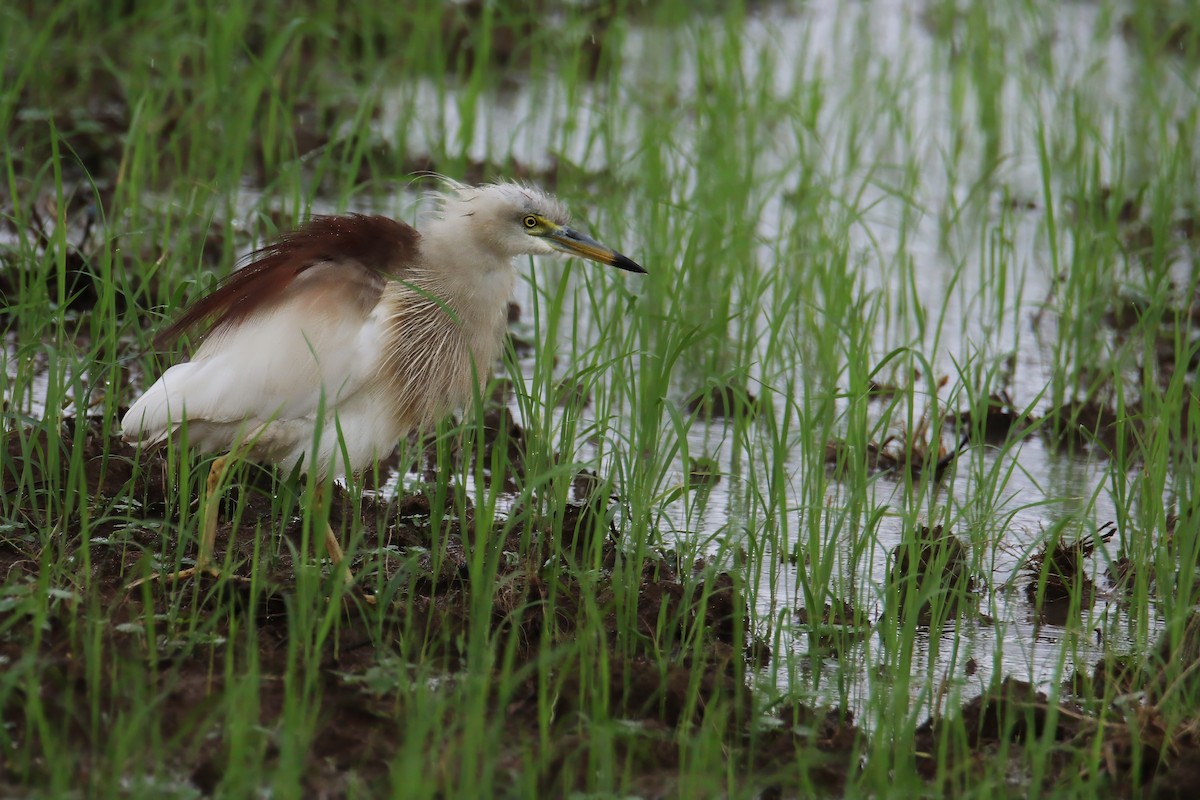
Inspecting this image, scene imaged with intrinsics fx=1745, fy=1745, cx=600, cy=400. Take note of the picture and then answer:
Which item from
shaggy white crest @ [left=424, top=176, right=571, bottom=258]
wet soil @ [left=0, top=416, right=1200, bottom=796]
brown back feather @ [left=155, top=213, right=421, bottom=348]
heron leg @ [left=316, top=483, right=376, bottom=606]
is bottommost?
wet soil @ [left=0, top=416, right=1200, bottom=796]

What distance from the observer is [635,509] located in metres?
3.96

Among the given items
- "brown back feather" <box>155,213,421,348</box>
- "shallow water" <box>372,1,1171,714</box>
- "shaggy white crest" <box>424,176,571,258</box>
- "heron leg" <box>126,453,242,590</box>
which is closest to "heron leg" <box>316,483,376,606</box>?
"heron leg" <box>126,453,242,590</box>

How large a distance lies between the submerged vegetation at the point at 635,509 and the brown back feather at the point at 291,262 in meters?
0.28

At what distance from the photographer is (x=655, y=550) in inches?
165

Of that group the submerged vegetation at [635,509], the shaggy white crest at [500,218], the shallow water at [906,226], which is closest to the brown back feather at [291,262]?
the shaggy white crest at [500,218]

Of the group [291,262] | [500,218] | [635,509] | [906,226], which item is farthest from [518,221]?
[906,226]

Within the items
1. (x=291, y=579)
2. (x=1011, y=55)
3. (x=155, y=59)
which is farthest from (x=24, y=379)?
(x=1011, y=55)

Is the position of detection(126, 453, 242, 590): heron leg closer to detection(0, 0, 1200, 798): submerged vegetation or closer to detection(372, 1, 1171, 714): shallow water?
detection(0, 0, 1200, 798): submerged vegetation

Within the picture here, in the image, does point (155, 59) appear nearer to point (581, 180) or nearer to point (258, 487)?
point (581, 180)

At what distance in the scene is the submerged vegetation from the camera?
3162 mm

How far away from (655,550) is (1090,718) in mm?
1175

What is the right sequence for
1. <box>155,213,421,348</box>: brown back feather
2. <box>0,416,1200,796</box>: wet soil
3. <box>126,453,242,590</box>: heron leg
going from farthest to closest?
<box>155,213,421,348</box>: brown back feather, <box>126,453,242,590</box>: heron leg, <box>0,416,1200,796</box>: wet soil

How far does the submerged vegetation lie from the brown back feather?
0.28 meters

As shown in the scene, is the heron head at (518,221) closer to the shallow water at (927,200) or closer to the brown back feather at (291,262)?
the brown back feather at (291,262)
